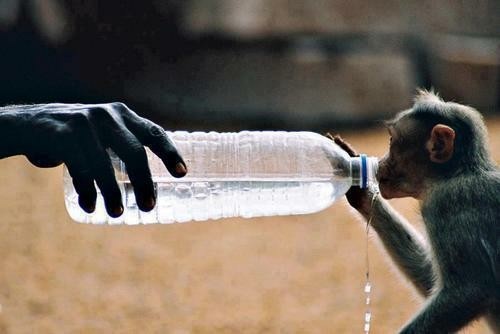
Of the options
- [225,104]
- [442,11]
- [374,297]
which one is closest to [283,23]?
[225,104]

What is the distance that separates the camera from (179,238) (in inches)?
344

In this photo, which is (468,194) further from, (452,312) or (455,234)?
(452,312)

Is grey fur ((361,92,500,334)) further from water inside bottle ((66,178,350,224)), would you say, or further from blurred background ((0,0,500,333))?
blurred background ((0,0,500,333))

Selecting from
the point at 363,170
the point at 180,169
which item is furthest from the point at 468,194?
→ the point at 180,169

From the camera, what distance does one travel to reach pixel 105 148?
322 cm

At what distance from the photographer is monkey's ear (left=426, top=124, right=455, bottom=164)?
173 inches

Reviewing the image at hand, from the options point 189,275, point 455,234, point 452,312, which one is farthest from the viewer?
point 189,275

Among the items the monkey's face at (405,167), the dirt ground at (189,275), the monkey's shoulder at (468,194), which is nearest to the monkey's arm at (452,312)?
the monkey's shoulder at (468,194)

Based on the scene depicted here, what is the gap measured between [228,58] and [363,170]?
8532 millimetres

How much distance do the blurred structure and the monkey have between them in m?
7.42

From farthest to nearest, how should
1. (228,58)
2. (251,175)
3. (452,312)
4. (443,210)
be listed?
(228,58), (251,175), (443,210), (452,312)

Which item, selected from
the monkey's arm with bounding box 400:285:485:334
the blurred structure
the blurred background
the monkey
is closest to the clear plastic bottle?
the monkey

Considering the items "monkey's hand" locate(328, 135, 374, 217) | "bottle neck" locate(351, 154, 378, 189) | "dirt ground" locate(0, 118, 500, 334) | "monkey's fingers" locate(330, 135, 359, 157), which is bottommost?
"dirt ground" locate(0, 118, 500, 334)

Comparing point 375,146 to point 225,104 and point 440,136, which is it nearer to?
point 225,104
